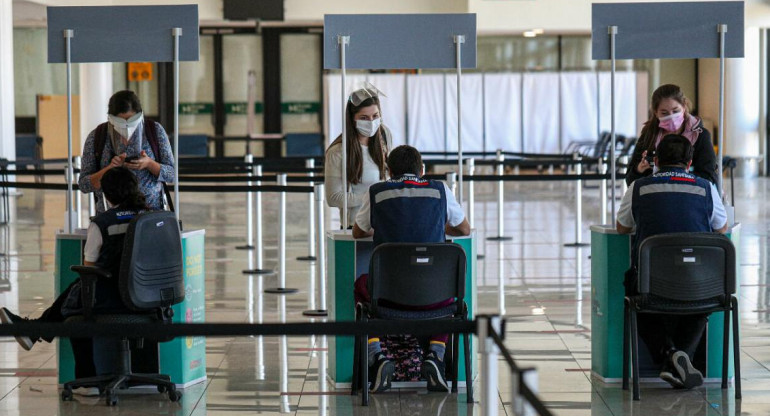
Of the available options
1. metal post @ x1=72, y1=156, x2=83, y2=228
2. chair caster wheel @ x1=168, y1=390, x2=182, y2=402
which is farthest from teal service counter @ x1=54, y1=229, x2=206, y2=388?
metal post @ x1=72, y1=156, x2=83, y2=228

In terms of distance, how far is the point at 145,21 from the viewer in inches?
242

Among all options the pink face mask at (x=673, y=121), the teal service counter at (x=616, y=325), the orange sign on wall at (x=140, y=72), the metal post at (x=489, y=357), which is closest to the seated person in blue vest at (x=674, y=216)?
the teal service counter at (x=616, y=325)

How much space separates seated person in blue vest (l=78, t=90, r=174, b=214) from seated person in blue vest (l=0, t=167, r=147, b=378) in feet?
1.48

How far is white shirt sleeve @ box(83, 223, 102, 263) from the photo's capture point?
5410mm

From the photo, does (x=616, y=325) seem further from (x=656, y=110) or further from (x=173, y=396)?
(x=173, y=396)

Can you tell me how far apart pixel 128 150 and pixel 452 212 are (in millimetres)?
1746

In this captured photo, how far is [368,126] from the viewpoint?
6.20 m

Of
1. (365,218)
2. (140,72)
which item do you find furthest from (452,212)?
(140,72)

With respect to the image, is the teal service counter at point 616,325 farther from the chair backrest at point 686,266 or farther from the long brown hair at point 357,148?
the long brown hair at point 357,148

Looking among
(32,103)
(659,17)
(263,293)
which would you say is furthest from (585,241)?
(32,103)

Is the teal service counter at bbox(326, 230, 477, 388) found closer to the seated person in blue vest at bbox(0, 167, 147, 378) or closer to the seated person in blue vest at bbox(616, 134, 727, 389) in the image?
the seated person in blue vest at bbox(616, 134, 727, 389)

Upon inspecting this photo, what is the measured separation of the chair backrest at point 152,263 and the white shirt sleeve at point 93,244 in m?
0.15

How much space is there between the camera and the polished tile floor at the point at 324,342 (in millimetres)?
5586

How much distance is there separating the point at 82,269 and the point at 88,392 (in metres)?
0.80
